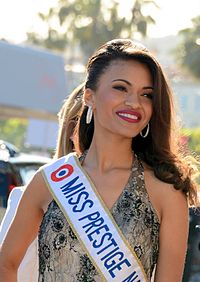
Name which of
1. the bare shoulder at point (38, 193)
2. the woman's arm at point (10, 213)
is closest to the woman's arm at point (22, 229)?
the bare shoulder at point (38, 193)

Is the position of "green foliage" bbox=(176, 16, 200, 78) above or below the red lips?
below

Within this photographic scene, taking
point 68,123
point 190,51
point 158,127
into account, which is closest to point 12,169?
point 68,123

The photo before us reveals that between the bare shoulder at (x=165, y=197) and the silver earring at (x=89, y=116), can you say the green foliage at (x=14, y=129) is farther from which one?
the bare shoulder at (x=165, y=197)

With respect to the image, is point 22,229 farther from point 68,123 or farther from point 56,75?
point 56,75

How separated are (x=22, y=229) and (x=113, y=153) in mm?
413

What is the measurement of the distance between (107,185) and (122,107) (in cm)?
28

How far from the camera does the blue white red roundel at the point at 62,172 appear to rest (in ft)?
11.1

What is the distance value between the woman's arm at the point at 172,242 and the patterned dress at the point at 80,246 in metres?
0.04

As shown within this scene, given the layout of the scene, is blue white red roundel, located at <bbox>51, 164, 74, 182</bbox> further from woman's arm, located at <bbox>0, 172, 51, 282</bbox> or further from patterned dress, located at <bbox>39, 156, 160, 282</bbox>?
patterned dress, located at <bbox>39, 156, 160, 282</bbox>

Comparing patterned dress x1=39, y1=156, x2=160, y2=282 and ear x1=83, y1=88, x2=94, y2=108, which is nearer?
patterned dress x1=39, y1=156, x2=160, y2=282

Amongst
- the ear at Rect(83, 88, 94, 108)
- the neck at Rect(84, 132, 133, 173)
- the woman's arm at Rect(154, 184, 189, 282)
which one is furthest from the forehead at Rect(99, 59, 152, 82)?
the woman's arm at Rect(154, 184, 189, 282)

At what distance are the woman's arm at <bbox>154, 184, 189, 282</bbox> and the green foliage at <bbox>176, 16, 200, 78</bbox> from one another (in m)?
40.8

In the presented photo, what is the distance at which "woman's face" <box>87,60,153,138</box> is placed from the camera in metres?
3.15

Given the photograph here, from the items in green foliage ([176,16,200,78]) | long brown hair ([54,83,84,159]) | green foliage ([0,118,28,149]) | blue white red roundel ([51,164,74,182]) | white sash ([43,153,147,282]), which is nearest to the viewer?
white sash ([43,153,147,282])
